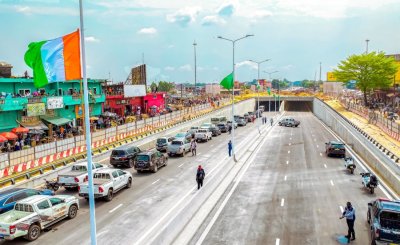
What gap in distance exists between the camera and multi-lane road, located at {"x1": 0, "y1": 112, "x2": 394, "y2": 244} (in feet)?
53.0

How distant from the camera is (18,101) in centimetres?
4056

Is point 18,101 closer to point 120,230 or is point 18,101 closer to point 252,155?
point 252,155

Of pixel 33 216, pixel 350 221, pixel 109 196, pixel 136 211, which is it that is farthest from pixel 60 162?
pixel 350 221

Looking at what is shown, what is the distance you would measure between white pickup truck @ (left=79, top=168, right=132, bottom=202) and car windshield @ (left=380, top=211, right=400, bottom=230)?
47.1 feet

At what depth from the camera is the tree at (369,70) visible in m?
74.4

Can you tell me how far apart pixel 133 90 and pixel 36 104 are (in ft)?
89.8

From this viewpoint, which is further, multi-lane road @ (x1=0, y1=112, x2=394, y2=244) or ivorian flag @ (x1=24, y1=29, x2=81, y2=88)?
multi-lane road @ (x1=0, y1=112, x2=394, y2=244)

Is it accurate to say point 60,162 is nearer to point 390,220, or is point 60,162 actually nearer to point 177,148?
point 177,148

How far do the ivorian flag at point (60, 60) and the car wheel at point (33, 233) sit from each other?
7543 mm

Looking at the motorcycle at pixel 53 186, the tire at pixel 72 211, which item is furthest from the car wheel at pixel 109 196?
the motorcycle at pixel 53 186

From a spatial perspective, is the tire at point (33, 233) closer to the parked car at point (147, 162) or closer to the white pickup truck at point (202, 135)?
the parked car at point (147, 162)

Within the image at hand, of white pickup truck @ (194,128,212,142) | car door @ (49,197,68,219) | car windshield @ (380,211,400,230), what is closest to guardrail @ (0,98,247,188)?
white pickup truck @ (194,128,212,142)

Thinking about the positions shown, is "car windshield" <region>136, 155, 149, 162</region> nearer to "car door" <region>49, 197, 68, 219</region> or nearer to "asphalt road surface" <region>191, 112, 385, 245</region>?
"asphalt road surface" <region>191, 112, 385, 245</region>

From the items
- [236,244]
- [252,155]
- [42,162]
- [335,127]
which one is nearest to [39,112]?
[42,162]
